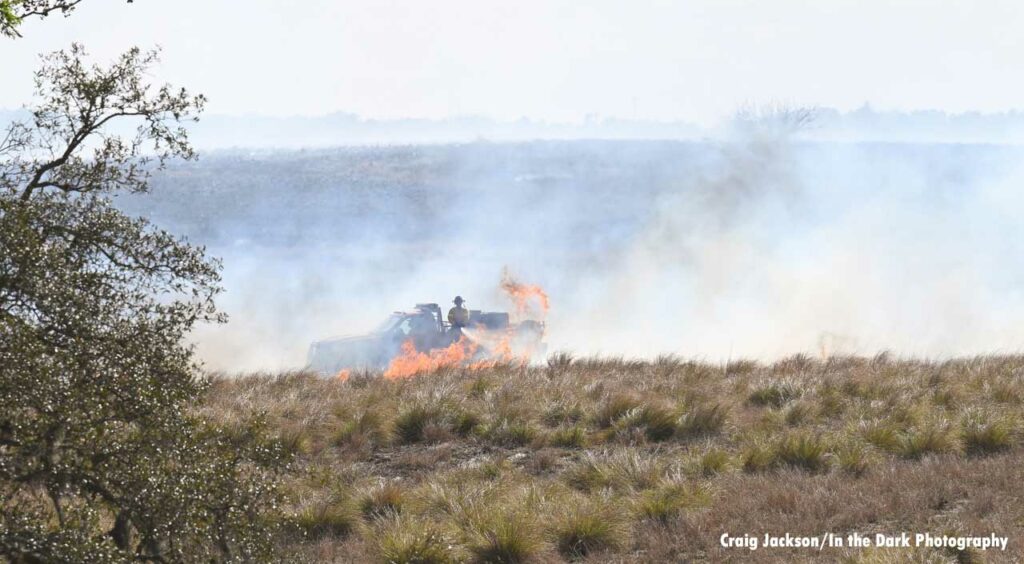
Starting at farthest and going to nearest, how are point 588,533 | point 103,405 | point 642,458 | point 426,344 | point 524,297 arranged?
point 524,297 → point 426,344 → point 642,458 → point 588,533 → point 103,405

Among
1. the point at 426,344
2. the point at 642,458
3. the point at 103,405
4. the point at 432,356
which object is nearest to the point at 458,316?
the point at 426,344

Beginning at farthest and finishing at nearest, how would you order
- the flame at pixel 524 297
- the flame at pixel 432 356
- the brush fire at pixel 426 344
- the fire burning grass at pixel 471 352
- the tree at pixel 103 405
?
the flame at pixel 524 297, the brush fire at pixel 426 344, the flame at pixel 432 356, the fire burning grass at pixel 471 352, the tree at pixel 103 405

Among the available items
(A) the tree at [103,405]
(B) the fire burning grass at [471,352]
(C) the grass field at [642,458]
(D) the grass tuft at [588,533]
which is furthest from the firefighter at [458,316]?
(A) the tree at [103,405]

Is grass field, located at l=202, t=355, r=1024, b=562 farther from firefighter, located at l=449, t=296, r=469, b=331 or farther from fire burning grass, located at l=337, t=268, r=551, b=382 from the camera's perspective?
firefighter, located at l=449, t=296, r=469, b=331

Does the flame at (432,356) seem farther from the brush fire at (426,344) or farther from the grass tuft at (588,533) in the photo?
the grass tuft at (588,533)

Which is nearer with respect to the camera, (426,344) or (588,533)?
(588,533)

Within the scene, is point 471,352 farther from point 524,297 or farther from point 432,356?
point 524,297

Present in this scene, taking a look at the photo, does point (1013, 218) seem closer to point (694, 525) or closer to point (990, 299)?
point (990, 299)

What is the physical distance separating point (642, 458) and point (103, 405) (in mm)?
6987

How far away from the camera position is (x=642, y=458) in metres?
11.1

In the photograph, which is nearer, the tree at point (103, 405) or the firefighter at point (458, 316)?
the tree at point (103, 405)

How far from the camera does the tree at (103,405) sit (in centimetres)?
488

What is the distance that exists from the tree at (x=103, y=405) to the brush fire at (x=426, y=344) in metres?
12.8

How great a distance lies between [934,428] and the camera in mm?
11055
